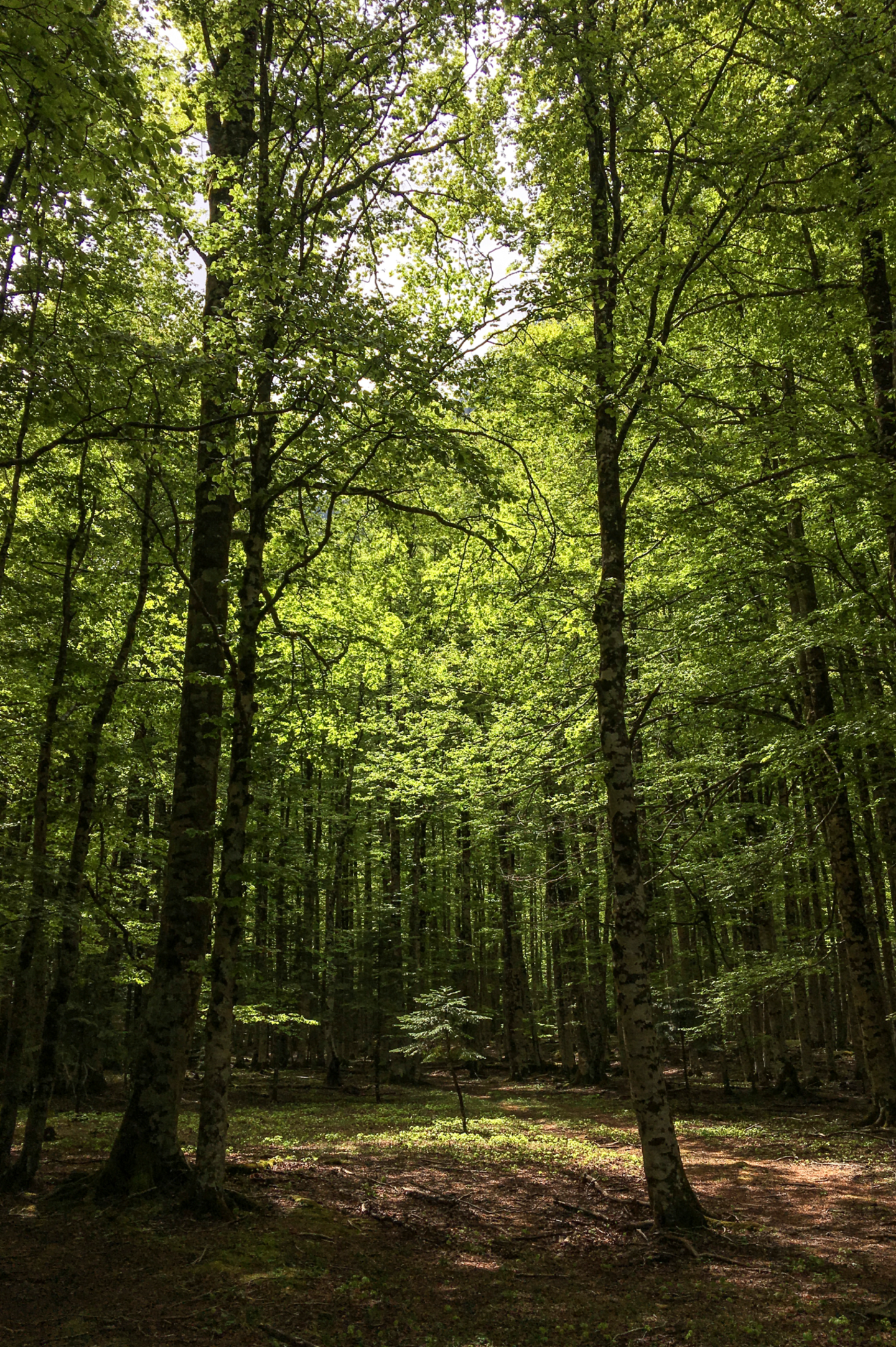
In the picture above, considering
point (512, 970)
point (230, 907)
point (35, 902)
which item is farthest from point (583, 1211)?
point (512, 970)

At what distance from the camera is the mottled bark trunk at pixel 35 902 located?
27.3 feet

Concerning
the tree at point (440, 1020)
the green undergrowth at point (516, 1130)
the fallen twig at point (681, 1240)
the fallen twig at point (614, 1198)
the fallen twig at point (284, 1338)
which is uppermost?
the tree at point (440, 1020)

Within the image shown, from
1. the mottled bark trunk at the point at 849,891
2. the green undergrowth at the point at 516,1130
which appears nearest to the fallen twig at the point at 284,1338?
the green undergrowth at the point at 516,1130

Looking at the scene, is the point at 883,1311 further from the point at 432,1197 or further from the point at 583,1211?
the point at 432,1197

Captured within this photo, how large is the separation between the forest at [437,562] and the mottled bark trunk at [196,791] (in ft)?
0.20

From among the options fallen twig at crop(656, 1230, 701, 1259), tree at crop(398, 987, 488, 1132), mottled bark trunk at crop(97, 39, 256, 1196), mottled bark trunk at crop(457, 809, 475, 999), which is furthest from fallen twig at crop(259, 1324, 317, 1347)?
mottled bark trunk at crop(457, 809, 475, 999)

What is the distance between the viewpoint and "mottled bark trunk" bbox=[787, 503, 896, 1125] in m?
11.6

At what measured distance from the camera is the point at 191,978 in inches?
317

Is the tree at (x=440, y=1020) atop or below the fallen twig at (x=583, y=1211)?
atop

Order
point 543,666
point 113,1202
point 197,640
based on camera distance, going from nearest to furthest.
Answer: point 113,1202
point 197,640
point 543,666

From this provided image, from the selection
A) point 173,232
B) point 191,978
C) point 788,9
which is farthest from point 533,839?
point 788,9

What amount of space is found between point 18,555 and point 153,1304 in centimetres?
897

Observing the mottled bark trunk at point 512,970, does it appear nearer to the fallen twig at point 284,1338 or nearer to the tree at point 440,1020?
the tree at point 440,1020

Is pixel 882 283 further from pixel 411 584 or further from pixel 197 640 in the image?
pixel 411 584
